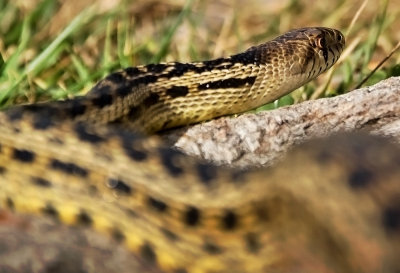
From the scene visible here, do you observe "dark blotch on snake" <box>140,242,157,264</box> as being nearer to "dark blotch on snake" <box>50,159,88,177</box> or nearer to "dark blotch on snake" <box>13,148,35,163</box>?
"dark blotch on snake" <box>50,159,88,177</box>

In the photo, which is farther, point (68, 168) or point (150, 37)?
point (150, 37)

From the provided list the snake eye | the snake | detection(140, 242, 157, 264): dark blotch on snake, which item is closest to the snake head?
the snake eye

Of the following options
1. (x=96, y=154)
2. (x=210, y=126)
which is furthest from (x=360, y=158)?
(x=210, y=126)

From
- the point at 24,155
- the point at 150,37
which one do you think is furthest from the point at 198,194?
the point at 150,37

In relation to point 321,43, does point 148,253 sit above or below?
above

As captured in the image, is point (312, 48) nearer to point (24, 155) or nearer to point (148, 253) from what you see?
point (24, 155)

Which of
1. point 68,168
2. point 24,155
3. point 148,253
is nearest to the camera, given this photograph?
point 148,253

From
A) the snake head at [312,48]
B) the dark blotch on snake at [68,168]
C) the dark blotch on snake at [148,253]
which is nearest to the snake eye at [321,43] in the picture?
the snake head at [312,48]
